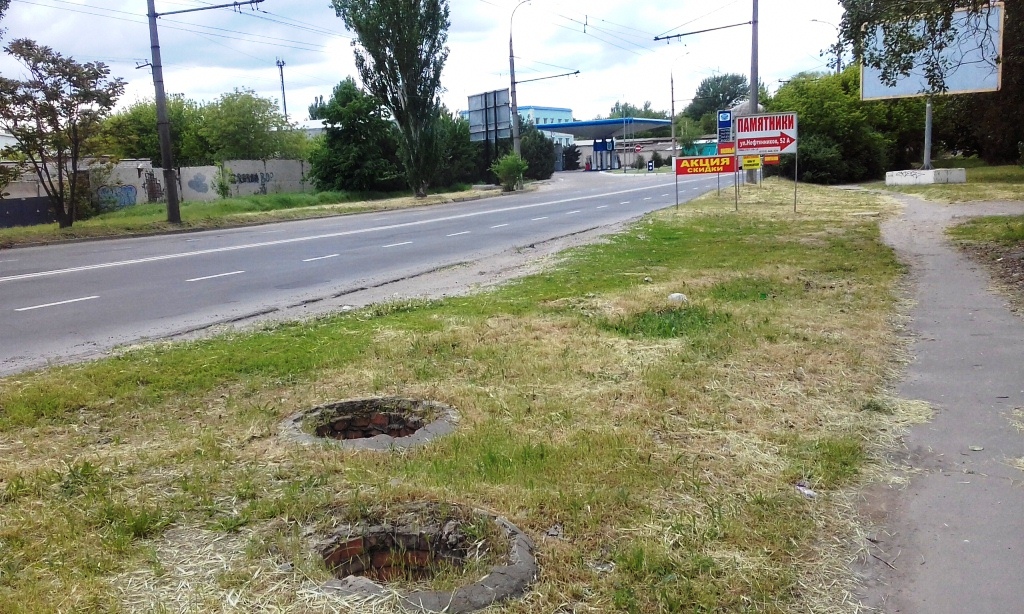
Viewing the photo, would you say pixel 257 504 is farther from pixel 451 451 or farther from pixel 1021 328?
pixel 1021 328

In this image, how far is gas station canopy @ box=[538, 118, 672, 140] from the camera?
308ft

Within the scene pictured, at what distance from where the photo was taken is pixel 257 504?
4.18 m

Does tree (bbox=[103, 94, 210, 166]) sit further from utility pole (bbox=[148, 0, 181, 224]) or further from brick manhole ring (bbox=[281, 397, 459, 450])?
brick manhole ring (bbox=[281, 397, 459, 450])

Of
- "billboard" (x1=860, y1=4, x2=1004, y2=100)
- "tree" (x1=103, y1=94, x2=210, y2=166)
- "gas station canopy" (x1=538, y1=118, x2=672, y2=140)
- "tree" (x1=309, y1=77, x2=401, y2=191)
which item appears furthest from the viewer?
"gas station canopy" (x1=538, y1=118, x2=672, y2=140)

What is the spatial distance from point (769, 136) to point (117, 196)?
29669 mm

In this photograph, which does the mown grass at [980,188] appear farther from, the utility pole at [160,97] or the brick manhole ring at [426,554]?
the brick manhole ring at [426,554]

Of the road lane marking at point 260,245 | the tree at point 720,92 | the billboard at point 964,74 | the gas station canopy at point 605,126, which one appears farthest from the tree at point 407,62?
the tree at point 720,92

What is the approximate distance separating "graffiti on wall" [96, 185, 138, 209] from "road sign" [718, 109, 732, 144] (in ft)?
83.6

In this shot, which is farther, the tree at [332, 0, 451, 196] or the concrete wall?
the tree at [332, 0, 451, 196]

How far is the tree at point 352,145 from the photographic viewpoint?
46.8 metres

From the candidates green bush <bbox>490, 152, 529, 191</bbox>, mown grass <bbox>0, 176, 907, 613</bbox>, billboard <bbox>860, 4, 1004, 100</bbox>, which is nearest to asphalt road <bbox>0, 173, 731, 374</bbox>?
mown grass <bbox>0, 176, 907, 613</bbox>

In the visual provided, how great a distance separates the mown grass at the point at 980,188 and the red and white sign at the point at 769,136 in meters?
6.62

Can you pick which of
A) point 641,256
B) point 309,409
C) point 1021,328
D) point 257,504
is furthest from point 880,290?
point 257,504

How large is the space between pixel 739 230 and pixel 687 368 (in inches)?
505
